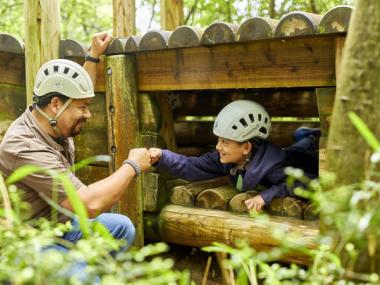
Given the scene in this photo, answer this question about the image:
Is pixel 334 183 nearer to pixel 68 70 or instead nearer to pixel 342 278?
pixel 342 278

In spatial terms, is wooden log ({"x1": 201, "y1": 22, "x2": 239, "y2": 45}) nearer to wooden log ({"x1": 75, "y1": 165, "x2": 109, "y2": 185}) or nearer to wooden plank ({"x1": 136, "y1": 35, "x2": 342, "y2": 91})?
wooden plank ({"x1": 136, "y1": 35, "x2": 342, "y2": 91})

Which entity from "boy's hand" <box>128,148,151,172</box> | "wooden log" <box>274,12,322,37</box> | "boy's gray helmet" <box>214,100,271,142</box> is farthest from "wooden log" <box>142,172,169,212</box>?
"wooden log" <box>274,12,322,37</box>

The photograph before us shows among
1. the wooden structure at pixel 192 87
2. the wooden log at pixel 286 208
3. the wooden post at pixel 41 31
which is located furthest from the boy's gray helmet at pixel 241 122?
the wooden post at pixel 41 31

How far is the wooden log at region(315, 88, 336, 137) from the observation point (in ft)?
12.2

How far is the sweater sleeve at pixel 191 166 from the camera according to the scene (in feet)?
14.9

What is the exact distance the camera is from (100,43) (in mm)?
4590

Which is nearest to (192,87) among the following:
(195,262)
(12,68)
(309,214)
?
(309,214)

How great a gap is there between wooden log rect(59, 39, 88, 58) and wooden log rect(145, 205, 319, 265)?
1561mm

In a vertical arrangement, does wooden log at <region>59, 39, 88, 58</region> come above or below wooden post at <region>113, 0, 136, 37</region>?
below

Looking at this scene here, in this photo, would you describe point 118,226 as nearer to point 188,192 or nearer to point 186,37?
point 188,192

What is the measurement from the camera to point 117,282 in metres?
1.50

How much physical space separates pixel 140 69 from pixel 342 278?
10.3ft

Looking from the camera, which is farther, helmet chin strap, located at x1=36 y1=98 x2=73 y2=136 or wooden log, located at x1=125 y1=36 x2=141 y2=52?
wooden log, located at x1=125 y1=36 x2=141 y2=52

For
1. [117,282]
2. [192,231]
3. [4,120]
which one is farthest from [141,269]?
[4,120]
